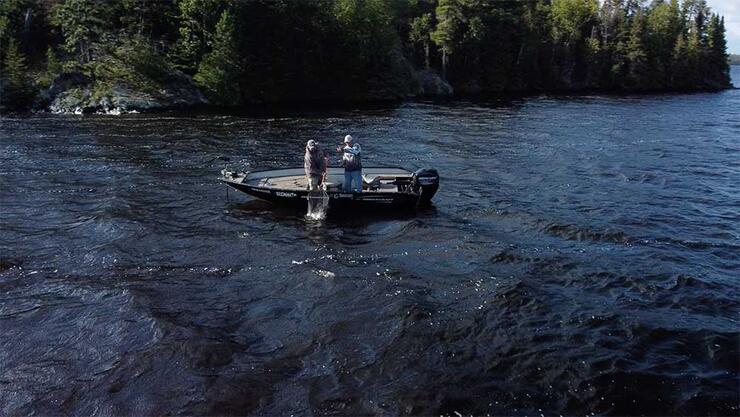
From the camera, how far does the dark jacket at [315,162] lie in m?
20.0

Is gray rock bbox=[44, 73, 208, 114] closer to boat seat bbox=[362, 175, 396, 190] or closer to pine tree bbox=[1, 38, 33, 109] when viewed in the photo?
pine tree bbox=[1, 38, 33, 109]

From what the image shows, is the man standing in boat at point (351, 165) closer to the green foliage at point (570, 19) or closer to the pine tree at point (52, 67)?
the pine tree at point (52, 67)

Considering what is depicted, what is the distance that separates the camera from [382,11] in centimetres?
6531

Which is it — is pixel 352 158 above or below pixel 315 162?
above

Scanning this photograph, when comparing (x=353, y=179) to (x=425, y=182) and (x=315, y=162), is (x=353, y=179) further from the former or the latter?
(x=425, y=182)

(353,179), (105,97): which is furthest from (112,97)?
(353,179)

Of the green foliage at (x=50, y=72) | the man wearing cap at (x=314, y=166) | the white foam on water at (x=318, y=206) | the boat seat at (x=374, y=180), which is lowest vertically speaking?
the white foam on water at (x=318, y=206)

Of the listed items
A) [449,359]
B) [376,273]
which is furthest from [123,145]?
[449,359]

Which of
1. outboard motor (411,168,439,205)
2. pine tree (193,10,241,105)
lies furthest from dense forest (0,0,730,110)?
outboard motor (411,168,439,205)

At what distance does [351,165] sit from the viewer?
790 inches

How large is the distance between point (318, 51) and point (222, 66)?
41.2ft

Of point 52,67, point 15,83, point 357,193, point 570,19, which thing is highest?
point 570,19

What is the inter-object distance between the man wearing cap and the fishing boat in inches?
13.6

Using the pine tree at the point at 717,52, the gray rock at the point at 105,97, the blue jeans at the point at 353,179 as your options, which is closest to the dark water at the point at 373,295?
the blue jeans at the point at 353,179
